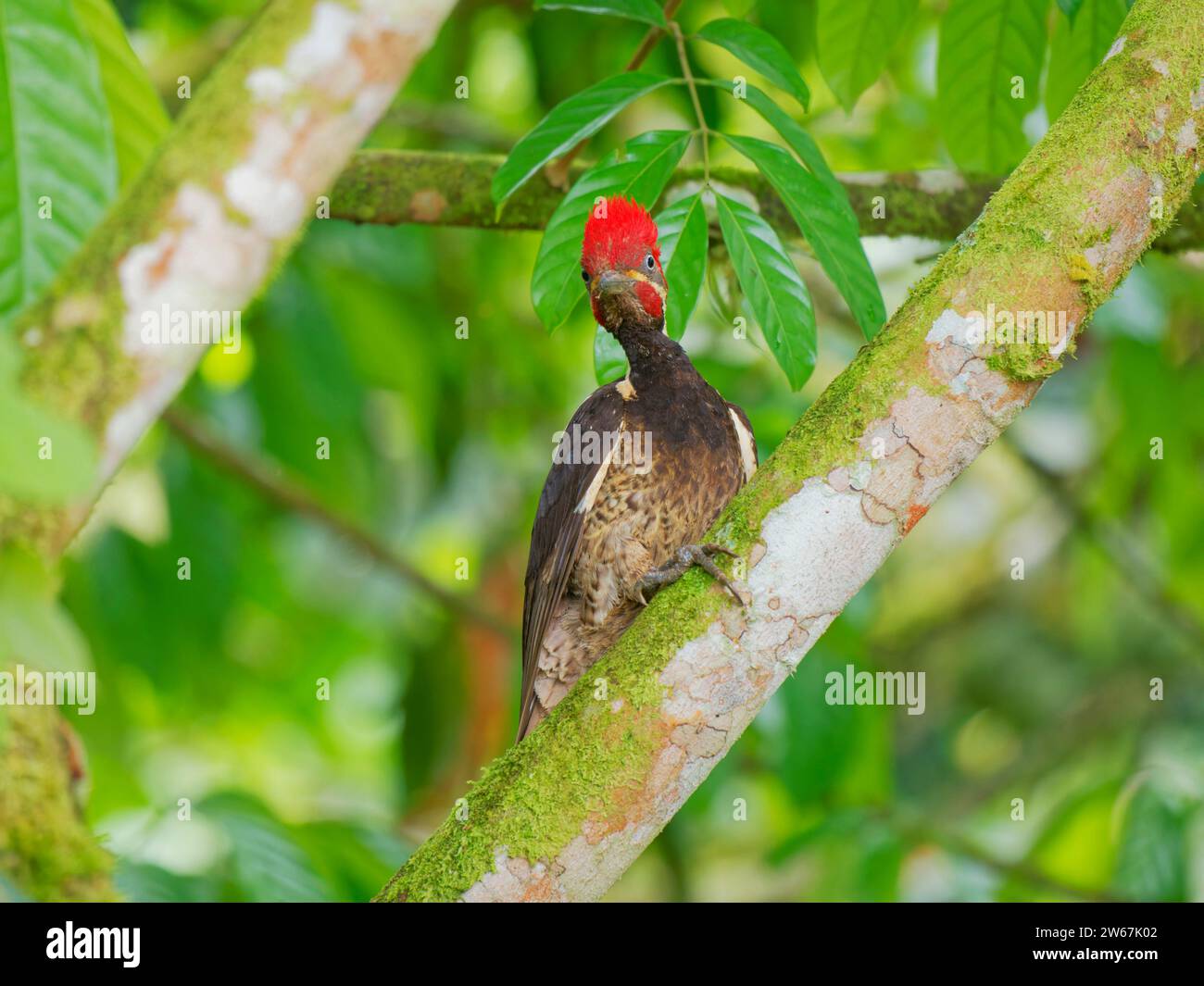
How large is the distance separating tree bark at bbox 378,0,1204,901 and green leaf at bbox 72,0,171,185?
114 centimetres

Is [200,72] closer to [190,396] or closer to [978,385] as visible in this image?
[190,396]

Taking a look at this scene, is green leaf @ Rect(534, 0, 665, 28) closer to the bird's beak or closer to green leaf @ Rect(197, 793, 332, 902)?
the bird's beak

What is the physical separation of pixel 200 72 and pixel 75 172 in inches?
112

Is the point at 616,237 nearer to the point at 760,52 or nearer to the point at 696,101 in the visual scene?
the point at 696,101

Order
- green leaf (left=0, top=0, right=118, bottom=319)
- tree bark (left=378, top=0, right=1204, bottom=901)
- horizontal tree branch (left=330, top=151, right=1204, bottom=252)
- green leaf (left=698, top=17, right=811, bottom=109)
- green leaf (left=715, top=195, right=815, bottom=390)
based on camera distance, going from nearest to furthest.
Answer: green leaf (left=0, top=0, right=118, bottom=319) < tree bark (left=378, top=0, right=1204, bottom=901) < green leaf (left=715, top=195, right=815, bottom=390) < green leaf (left=698, top=17, right=811, bottom=109) < horizontal tree branch (left=330, top=151, right=1204, bottom=252)

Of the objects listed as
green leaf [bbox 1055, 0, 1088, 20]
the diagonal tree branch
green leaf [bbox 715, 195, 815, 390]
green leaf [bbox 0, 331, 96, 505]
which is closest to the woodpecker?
green leaf [bbox 715, 195, 815, 390]

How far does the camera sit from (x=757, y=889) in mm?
7117

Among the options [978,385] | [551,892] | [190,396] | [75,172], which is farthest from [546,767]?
[190,396]

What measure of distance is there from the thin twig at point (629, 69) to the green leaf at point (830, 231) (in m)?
0.36

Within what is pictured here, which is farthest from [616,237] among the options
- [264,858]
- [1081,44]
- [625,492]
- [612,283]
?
[264,858]

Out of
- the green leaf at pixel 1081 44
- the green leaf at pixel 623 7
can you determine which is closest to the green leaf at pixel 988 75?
the green leaf at pixel 1081 44

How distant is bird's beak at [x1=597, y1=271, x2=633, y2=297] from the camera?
261cm

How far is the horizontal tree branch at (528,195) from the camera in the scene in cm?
314

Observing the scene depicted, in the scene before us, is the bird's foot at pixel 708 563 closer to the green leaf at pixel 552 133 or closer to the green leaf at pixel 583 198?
the green leaf at pixel 583 198
